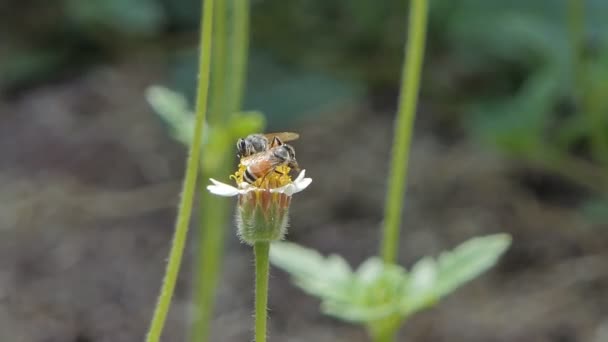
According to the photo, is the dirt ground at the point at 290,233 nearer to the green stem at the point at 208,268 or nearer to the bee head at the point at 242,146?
the green stem at the point at 208,268

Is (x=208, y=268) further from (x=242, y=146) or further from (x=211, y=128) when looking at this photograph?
(x=242, y=146)

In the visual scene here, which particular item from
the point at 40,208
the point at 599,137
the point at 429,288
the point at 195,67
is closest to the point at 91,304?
the point at 40,208

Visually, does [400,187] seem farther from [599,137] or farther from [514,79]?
[514,79]

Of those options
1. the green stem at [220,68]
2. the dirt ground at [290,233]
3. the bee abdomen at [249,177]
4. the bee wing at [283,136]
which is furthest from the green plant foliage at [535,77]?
the bee abdomen at [249,177]

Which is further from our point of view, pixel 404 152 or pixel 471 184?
pixel 471 184

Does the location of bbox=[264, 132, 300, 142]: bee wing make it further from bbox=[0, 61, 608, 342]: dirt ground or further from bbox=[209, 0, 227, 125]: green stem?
bbox=[0, 61, 608, 342]: dirt ground

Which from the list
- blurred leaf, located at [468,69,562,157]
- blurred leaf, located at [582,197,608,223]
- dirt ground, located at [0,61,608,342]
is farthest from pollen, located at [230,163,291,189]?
blurred leaf, located at [582,197,608,223]
